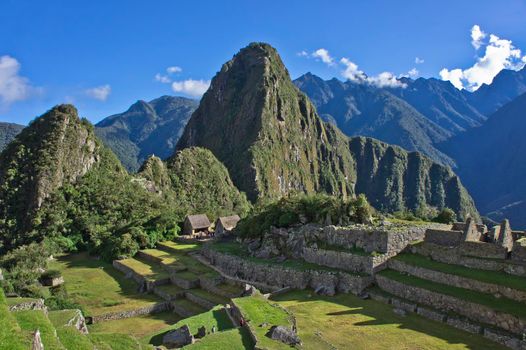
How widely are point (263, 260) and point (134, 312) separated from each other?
9440 millimetres

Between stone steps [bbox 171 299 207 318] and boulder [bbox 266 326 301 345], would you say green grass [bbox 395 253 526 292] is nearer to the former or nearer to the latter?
boulder [bbox 266 326 301 345]

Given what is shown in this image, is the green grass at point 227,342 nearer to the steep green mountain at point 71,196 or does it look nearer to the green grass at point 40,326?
the green grass at point 40,326

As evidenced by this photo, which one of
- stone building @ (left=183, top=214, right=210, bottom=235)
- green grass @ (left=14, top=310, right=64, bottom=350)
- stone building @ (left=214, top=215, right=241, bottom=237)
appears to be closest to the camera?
green grass @ (left=14, top=310, right=64, bottom=350)

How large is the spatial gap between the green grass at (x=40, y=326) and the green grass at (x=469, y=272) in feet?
57.8

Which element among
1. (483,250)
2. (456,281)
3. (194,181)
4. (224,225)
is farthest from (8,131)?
(483,250)

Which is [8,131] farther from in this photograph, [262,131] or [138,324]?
[138,324]

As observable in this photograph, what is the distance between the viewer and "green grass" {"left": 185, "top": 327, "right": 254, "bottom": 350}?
49.8 feet

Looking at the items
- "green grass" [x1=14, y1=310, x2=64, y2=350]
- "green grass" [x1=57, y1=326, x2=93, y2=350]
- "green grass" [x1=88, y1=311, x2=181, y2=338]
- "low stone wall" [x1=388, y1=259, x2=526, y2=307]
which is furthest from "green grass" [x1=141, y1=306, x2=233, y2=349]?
"low stone wall" [x1=388, y1=259, x2=526, y2=307]

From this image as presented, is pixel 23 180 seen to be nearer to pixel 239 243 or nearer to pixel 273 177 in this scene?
pixel 239 243

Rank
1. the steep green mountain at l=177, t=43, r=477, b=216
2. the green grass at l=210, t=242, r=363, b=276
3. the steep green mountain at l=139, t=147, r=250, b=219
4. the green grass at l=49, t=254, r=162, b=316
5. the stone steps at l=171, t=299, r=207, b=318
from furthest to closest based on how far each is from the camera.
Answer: the steep green mountain at l=177, t=43, r=477, b=216 < the steep green mountain at l=139, t=147, r=250, b=219 < the green grass at l=49, t=254, r=162, b=316 < the stone steps at l=171, t=299, r=207, b=318 < the green grass at l=210, t=242, r=363, b=276

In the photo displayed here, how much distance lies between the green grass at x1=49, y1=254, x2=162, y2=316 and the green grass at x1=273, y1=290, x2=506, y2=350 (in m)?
13.9

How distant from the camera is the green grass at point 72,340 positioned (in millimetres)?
12047

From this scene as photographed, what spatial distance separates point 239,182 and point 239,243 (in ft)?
320

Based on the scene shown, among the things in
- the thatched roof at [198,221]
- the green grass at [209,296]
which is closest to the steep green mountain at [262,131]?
the thatched roof at [198,221]
